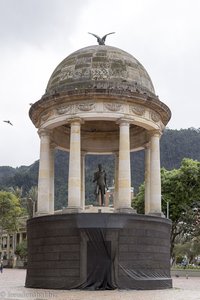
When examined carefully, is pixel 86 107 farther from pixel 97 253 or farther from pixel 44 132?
pixel 97 253

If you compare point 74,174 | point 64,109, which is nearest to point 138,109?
point 64,109

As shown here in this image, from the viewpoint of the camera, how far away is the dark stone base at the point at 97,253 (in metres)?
23.2

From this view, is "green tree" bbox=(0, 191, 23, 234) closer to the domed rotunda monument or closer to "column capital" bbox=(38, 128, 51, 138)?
the domed rotunda monument

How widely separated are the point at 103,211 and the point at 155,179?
349cm

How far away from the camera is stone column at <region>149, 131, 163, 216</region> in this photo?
2739 cm

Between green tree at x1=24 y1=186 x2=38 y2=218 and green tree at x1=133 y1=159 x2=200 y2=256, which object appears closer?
green tree at x1=133 y1=159 x2=200 y2=256

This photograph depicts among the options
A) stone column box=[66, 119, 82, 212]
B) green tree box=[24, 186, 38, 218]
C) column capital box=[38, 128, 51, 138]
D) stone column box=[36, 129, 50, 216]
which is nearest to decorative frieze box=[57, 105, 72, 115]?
stone column box=[66, 119, 82, 212]

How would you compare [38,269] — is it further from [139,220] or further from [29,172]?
[29,172]

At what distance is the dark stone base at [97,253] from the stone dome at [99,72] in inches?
265

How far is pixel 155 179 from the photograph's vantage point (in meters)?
27.7

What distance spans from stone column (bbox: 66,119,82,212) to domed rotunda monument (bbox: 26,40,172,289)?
0.16 feet

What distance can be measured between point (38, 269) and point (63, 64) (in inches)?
435

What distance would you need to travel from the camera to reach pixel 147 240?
24.8m

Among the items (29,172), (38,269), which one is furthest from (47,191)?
(29,172)
